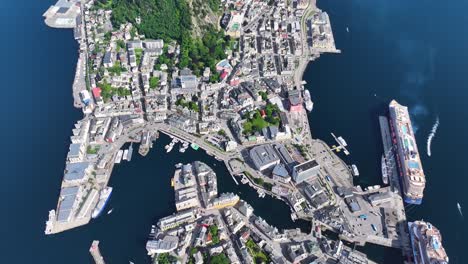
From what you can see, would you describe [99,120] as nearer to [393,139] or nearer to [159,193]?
[159,193]

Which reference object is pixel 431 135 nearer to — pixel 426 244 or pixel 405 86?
pixel 405 86

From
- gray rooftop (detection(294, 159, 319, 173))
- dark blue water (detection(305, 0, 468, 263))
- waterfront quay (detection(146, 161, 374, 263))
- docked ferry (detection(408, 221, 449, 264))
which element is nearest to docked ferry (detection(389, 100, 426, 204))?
dark blue water (detection(305, 0, 468, 263))

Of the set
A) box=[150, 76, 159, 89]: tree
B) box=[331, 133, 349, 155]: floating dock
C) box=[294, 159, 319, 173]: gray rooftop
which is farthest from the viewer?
box=[150, 76, 159, 89]: tree

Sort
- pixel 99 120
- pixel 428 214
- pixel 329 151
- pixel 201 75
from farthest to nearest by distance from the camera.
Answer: pixel 201 75 → pixel 99 120 → pixel 329 151 → pixel 428 214

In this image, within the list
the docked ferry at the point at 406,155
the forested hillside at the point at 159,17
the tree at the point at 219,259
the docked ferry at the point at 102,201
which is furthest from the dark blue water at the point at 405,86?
the docked ferry at the point at 102,201

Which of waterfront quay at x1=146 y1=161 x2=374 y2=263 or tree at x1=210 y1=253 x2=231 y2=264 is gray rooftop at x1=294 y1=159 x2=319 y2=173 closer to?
waterfront quay at x1=146 y1=161 x2=374 y2=263

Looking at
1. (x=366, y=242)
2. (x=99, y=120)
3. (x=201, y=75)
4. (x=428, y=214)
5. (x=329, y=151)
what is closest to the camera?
(x=366, y=242)

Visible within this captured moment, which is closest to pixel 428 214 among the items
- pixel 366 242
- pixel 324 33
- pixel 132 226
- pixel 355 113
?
pixel 366 242
